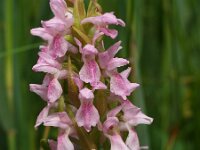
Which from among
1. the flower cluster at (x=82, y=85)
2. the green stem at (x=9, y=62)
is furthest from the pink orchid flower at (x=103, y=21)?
the green stem at (x=9, y=62)

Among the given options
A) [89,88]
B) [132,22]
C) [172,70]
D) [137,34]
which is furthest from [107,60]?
[172,70]

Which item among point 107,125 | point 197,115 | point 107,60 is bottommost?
point 197,115

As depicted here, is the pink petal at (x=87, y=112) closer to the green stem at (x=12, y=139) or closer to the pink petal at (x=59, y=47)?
the pink petal at (x=59, y=47)

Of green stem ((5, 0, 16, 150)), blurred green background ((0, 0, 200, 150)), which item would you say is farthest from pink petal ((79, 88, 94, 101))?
green stem ((5, 0, 16, 150))

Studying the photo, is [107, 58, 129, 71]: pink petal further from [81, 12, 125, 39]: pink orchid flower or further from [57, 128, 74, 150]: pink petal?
[57, 128, 74, 150]: pink petal

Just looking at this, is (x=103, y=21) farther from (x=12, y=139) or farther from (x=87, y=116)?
(x=12, y=139)

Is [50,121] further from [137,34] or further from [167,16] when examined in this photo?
[167,16]

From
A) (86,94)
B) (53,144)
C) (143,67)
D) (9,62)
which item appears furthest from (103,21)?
(143,67)
